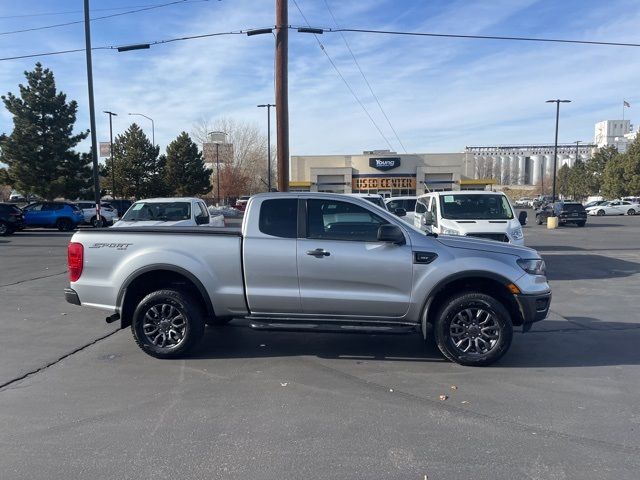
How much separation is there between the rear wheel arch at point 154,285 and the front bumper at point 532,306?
11.3 feet

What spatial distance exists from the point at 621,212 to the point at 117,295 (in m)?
53.1

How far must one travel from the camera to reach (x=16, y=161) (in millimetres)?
35125

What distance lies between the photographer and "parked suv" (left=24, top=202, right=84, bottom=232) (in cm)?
2703

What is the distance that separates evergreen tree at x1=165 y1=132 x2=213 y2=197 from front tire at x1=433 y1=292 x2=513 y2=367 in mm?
50425

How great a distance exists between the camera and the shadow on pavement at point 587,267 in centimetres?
1218

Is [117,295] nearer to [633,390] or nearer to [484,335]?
[484,335]

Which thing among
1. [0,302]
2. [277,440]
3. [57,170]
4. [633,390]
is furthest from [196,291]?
[57,170]

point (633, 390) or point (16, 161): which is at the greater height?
point (16, 161)

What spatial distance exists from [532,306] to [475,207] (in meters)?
6.92

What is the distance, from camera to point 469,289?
5.70 meters

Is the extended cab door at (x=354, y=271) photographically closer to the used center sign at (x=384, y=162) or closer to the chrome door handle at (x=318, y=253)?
the chrome door handle at (x=318, y=253)

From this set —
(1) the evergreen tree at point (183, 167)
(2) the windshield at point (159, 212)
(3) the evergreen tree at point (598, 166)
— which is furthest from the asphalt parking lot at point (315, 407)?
(3) the evergreen tree at point (598, 166)

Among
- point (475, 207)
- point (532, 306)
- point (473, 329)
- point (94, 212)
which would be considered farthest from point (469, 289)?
point (94, 212)

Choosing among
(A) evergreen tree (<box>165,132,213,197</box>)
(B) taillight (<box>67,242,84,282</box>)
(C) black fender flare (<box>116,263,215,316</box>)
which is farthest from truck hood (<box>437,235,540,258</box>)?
(A) evergreen tree (<box>165,132,213,197</box>)
